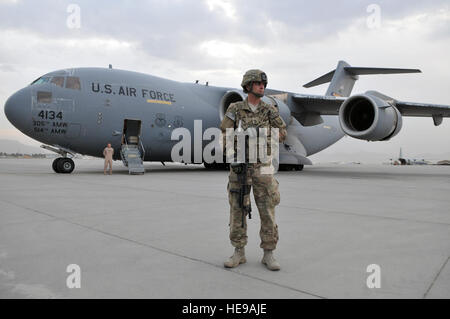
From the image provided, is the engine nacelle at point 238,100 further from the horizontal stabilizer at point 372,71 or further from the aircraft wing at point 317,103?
the horizontal stabilizer at point 372,71

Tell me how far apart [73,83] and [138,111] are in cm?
228

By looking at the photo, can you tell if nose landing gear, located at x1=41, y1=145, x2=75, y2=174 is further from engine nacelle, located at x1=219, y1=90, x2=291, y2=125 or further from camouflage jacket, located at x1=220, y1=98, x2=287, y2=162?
camouflage jacket, located at x1=220, y1=98, x2=287, y2=162

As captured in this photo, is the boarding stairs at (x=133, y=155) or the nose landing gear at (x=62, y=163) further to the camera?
the boarding stairs at (x=133, y=155)

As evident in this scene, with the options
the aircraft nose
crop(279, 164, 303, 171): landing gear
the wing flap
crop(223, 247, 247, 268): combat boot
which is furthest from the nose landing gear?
the wing flap

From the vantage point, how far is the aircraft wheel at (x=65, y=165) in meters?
12.2

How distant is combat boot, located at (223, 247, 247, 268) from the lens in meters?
2.70

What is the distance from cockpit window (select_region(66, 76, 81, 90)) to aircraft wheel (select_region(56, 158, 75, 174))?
8.23ft

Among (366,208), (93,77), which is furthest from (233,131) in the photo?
(93,77)

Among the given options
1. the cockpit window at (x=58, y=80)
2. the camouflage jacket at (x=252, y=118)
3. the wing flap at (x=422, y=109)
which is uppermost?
the cockpit window at (x=58, y=80)

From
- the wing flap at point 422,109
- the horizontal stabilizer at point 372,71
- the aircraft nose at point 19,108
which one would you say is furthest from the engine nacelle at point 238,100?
the aircraft nose at point 19,108

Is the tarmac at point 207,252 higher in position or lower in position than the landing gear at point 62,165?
lower

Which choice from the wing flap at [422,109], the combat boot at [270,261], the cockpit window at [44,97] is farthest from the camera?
the wing flap at [422,109]

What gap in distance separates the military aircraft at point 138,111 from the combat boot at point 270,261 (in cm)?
998
